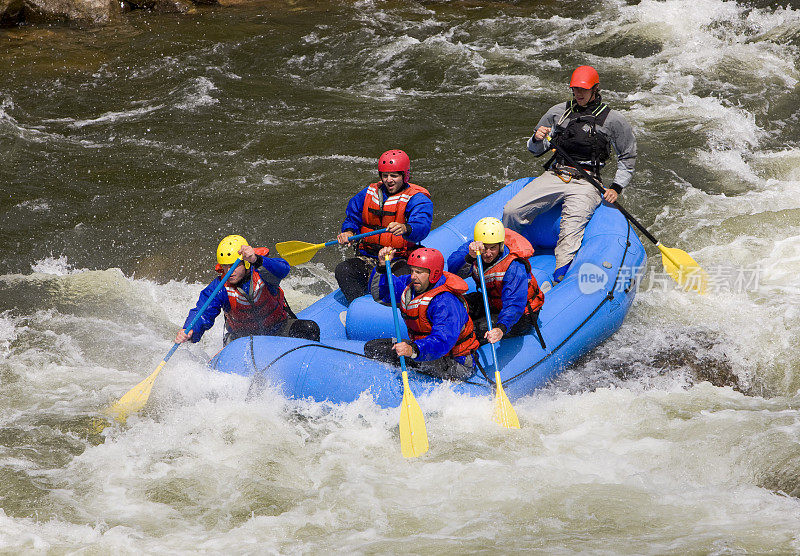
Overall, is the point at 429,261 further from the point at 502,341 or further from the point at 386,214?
the point at 386,214

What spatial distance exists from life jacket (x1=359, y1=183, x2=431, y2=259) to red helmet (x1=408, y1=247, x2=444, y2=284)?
0.99 metres

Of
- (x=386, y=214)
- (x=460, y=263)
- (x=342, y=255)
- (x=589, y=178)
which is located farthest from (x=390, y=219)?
(x=342, y=255)

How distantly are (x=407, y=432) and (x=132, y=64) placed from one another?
8.77m

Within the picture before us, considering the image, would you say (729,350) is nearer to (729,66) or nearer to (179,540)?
(179,540)

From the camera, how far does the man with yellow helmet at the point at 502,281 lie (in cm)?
498

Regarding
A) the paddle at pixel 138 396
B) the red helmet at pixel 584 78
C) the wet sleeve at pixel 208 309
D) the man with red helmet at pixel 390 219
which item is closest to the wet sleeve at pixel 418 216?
the man with red helmet at pixel 390 219

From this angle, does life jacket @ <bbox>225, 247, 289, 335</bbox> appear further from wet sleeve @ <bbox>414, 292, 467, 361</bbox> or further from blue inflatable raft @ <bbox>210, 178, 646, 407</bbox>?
wet sleeve @ <bbox>414, 292, 467, 361</bbox>

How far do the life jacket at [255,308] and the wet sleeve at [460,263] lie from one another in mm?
1198

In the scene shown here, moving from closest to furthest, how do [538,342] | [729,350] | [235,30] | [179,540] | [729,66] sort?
[179,540] → [538,342] → [729,350] → [729,66] → [235,30]

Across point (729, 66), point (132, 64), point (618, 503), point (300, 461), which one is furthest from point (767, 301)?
point (132, 64)

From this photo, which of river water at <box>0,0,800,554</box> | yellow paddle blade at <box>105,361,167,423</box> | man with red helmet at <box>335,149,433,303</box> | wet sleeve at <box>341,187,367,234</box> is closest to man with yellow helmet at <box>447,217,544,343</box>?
man with red helmet at <box>335,149,433,303</box>

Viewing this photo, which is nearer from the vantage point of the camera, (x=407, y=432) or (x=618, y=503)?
(x=618, y=503)

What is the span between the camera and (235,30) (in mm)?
12609

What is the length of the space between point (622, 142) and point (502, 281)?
182 centimetres
